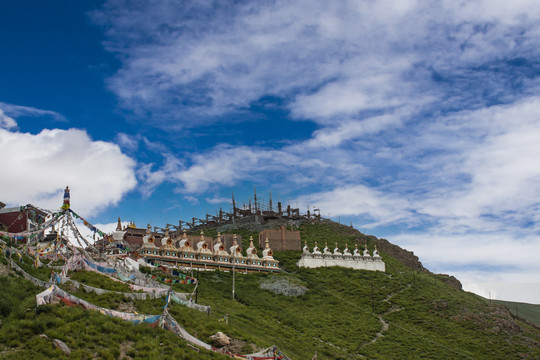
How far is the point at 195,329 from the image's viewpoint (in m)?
27.0

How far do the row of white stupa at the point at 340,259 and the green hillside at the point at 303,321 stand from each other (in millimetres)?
1915

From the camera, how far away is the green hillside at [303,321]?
21.1 metres

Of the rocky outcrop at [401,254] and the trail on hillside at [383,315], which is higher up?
the rocky outcrop at [401,254]

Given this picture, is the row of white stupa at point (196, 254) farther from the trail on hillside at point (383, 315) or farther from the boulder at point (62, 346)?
the boulder at point (62, 346)

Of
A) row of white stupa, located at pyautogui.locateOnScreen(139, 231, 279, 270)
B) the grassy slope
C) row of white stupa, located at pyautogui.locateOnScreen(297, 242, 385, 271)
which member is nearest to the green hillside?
row of white stupa, located at pyautogui.locateOnScreen(297, 242, 385, 271)

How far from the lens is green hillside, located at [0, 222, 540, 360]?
69.2 ft

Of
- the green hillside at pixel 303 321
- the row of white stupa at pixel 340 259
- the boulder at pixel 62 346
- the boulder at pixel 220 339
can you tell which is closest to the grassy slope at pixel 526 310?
the green hillside at pixel 303 321

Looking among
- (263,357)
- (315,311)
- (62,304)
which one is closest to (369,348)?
(315,311)

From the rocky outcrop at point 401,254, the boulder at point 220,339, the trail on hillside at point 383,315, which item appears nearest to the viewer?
the boulder at point 220,339

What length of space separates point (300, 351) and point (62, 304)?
1811 centimetres

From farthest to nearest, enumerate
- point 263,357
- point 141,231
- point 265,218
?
point 265,218
point 141,231
point 263,357

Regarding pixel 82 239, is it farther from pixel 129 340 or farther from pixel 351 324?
pixel 351 324

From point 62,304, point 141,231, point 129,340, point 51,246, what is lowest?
point 129,340

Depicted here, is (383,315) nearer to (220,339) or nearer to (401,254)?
(220,339)
